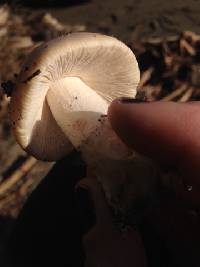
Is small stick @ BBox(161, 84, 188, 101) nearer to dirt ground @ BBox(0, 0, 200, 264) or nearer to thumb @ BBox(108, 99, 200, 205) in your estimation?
dirt ground @ BBox(0, 0, 200, 264)

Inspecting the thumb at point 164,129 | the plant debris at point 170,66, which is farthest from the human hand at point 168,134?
Answer: the plant debris at point 170,66

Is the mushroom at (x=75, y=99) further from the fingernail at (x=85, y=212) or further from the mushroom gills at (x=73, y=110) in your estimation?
the fingernail at (x=85, y=212)

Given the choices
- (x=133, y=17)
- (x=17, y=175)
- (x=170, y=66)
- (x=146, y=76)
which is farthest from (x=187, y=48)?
(x=17, y=175)

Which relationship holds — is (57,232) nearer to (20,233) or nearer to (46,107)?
(20,233)

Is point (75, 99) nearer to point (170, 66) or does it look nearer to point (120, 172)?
point (120, 172)

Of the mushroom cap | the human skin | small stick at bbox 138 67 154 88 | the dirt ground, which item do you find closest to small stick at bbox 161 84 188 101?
small stick at bbox 138 67 154 88
